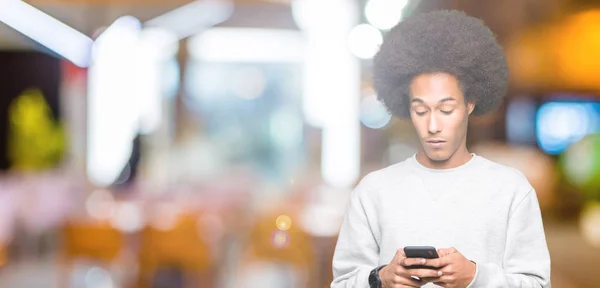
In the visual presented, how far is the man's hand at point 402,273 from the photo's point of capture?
128 centimetres

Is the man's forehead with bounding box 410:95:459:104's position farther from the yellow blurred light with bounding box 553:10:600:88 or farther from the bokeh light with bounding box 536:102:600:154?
the bokeh light with bounding box 536:102:600:154

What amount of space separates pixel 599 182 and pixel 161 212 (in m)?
6.29

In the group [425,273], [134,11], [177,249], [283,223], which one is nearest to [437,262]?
[425,273]

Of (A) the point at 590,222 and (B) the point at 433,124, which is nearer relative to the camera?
(B) the point at 433,124

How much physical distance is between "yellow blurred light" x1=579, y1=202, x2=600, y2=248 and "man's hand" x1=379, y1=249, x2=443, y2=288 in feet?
30.4

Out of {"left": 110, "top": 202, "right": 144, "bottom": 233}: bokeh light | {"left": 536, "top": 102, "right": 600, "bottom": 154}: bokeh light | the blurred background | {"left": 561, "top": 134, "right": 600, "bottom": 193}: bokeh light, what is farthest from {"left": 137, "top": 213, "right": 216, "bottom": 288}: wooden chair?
{"left": 561, "top": 134, "right": 600, "bottom": 193}: bokeh light

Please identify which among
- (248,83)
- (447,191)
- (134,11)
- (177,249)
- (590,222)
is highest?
(134,11)

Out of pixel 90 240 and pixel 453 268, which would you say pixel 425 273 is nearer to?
pixel 453 268

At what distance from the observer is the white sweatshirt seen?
1.36 meters

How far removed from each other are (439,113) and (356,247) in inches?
10.2

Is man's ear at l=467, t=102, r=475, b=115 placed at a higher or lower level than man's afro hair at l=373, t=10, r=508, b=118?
lower

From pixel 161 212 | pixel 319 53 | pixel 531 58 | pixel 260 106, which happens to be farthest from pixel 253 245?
pixel 531 58

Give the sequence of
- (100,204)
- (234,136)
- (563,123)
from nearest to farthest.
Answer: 1. (100,204)
2. (563,123)
3. (234,136)

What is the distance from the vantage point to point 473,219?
4.46 feet
